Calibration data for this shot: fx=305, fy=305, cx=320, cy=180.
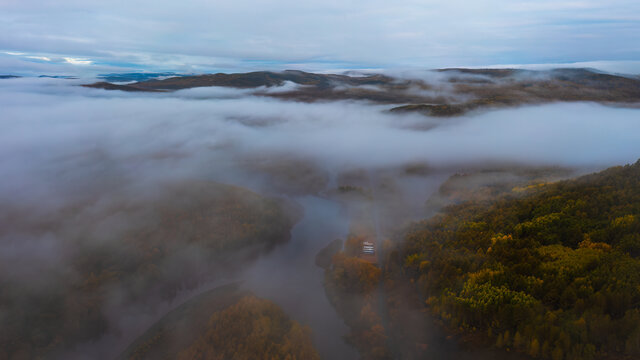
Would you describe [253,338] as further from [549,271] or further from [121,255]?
[121,255]

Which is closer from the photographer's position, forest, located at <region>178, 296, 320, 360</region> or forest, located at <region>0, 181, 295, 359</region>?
forest, located at <region>178, 296, 320, 360</region>

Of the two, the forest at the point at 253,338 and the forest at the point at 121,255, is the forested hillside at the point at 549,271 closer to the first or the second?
the forest at the point at 253,338

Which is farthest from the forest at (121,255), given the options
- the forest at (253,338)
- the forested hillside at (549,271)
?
the forested hillside at (549,271)

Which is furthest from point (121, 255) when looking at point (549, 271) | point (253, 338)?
point (549, 271)

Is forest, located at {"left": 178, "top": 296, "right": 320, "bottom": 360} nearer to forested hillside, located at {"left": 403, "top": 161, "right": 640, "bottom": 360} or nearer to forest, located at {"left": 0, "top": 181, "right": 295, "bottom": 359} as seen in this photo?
forested hillside, located at {"left": 403, "top": 161, "right": 640, "bottom": 360}

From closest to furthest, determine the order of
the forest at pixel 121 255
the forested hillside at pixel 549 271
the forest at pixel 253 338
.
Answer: the forested hillside at pixel 549 271, the forest at pixel 253 338, the forest at pixel 121 255

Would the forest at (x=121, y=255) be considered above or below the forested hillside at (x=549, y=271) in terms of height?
below

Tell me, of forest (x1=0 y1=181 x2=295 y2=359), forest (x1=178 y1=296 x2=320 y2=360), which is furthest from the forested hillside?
forest (x1=0 y1=181 x2=295 y2=359)

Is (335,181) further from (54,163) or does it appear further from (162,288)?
(54,163)

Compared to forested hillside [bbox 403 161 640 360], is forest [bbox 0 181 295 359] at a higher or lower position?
lower
